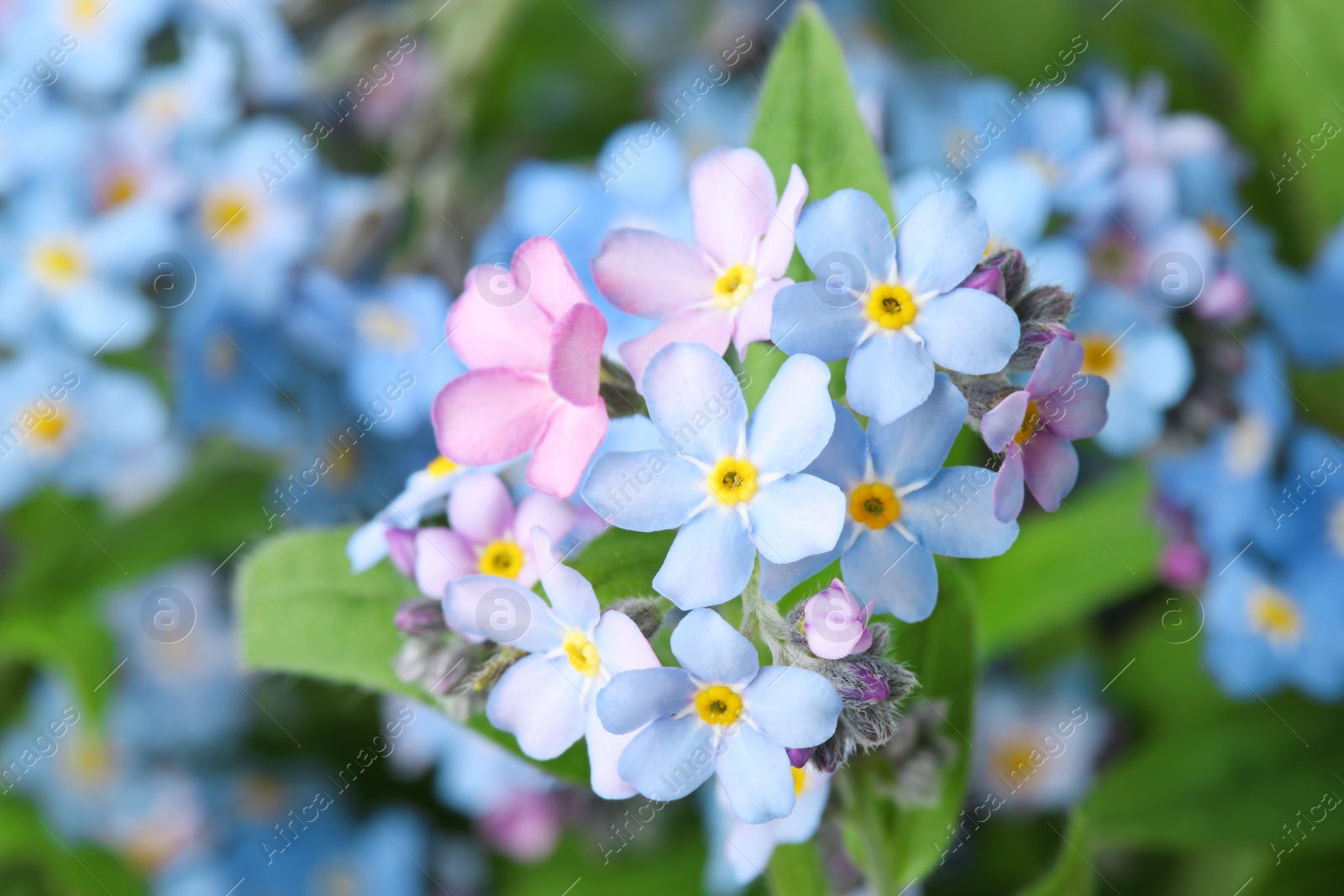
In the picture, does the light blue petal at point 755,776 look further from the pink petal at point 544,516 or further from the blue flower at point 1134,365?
the blue flower at point 1134,365

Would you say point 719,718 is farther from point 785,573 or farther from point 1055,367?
point 1055,367

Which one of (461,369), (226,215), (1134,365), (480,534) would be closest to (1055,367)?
(480,534)

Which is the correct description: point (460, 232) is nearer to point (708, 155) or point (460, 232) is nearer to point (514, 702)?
point (708, 155)

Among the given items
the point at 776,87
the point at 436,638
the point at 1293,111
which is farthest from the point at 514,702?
the point at 1293,111

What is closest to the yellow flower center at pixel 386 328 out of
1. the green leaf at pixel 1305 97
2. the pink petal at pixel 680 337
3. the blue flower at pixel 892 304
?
the pink petal at pixel 680 337

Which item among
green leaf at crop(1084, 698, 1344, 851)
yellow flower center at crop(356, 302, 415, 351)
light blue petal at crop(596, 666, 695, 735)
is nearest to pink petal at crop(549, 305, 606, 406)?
light blue petal at crop(596, 666, 695, 735)
